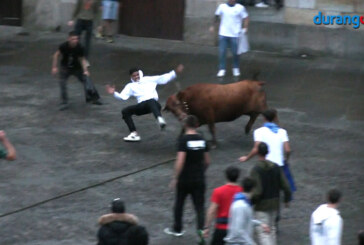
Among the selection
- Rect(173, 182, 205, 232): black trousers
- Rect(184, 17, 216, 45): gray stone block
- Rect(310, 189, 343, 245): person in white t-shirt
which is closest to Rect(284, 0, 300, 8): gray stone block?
Rect(184, 17, 216, 45): gray stone block

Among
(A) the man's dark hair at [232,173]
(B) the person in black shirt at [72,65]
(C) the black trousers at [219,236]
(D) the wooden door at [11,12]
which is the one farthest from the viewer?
(D) the wooden door at [11,12]

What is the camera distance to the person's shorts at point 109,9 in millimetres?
20844

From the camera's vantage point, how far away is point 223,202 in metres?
9.30

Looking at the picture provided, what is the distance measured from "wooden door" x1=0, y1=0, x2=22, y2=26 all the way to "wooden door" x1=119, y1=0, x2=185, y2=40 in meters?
2.75

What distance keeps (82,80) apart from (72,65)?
0.38 metres

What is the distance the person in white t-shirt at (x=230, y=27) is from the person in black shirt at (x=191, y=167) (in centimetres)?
788

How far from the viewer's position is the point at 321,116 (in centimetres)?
1568

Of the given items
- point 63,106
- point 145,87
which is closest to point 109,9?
point 63,106

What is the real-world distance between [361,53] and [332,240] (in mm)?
11411

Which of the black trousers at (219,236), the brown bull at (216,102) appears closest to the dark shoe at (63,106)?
the brown bull at (216,102)

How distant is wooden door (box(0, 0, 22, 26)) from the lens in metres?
22.2

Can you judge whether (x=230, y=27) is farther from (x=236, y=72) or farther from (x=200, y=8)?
(x=200, y=8)

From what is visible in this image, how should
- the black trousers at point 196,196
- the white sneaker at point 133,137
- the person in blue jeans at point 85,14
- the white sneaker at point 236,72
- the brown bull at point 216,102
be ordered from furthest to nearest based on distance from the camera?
the person in blue jeans at point 85,14
the white sneaker at point 236,72
the white sneaker at point 133,137
the brown bull at point 216,102
the black trousers at point 196,196

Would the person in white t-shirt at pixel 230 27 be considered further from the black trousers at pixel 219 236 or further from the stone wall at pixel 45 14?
the black trousers at pixel 219 236
